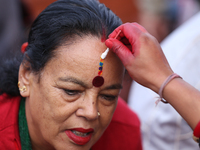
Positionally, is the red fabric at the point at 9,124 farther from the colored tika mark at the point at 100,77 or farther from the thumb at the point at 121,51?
the thumb at the point at 121,51

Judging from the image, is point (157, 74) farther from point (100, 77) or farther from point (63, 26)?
point (63, 26)

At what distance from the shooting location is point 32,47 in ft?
6.66

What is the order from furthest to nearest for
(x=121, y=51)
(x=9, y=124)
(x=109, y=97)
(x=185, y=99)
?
(x=9, y=124) → (x=109, y=97) → (x=121, y=51) → (x=185, y=99)

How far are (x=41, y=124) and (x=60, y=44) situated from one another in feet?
1.92

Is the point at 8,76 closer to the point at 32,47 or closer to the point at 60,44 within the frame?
the point at 32,47

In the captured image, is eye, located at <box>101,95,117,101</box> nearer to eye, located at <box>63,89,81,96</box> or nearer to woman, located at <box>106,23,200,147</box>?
eye, located at <box>63,89,81,96</box>

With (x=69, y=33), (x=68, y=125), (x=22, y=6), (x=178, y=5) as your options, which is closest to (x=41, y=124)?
(x=68, y=125)

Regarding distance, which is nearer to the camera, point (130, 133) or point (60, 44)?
point (60, 44)

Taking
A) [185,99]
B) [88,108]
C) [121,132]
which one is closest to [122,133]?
[121,132]

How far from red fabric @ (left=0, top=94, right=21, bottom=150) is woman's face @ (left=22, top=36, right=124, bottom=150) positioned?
0.23 meters

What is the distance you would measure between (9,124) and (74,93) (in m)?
0.62

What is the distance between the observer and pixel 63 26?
1.88 meters

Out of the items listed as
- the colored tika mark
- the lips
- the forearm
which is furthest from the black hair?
the forearm

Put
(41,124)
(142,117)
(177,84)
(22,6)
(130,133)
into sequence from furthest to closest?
(22,6)
(142,117)
(130,133)
(41,124)
(177,84)
